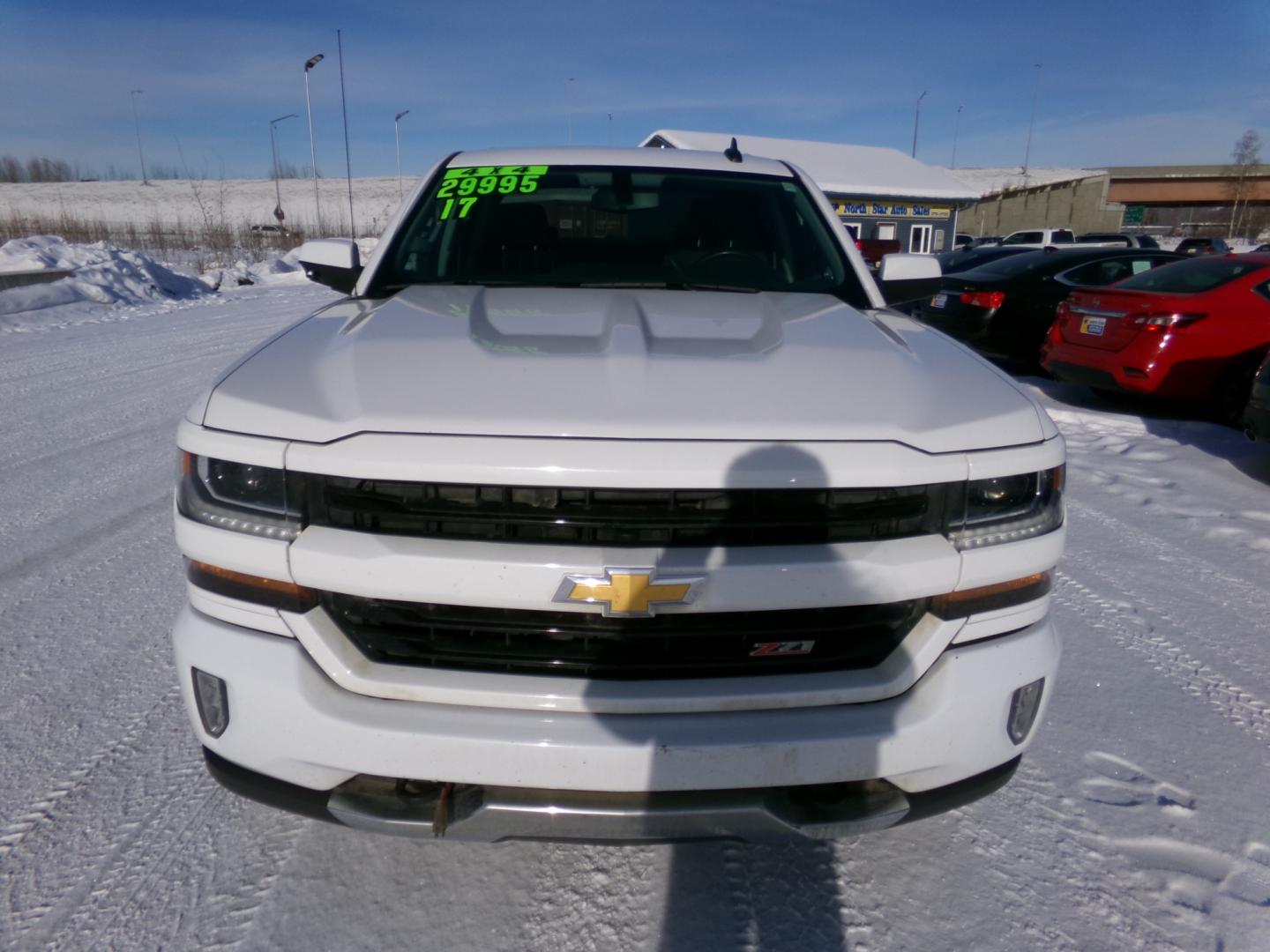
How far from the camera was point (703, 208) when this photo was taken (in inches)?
125

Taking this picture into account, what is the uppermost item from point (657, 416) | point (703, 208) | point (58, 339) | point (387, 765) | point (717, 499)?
point (703, 208)

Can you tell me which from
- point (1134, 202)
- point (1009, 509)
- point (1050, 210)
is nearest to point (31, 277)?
point (1009, 509)

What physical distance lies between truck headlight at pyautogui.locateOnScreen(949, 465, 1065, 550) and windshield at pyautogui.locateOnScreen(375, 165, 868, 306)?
123 cm

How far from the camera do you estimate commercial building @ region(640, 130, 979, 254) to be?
3266 centimetres

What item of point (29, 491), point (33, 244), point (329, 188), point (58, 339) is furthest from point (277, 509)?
point (329, 188)

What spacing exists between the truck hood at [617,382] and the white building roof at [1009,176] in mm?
76852

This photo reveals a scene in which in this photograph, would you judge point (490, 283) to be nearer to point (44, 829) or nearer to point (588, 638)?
point (588, 638)

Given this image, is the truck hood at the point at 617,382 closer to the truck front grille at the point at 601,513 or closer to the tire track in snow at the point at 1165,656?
the truck front grille at the point at 601,513

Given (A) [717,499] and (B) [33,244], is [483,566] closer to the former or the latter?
(A) [717,499]

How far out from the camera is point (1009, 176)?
264 ft

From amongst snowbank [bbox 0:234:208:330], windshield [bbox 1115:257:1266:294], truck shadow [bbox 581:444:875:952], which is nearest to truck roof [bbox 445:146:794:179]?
truck shadow [bbox 581:444:875:952]

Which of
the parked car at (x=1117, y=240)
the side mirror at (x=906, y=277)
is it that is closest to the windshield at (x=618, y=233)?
the side mirror at (x=906, y=277)

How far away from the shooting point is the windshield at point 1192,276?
6.79m

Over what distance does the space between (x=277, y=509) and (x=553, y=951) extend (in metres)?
1.10
